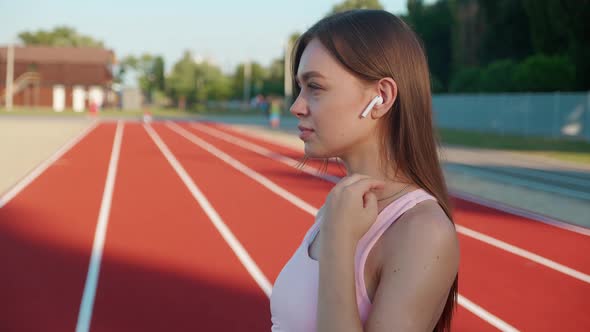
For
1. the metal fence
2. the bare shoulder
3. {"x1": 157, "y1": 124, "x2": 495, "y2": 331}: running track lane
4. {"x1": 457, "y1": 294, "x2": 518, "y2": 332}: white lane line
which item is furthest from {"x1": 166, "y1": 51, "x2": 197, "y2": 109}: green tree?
the bare shoulder

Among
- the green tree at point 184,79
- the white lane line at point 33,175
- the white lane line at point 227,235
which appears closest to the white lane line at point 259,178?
the white lane line at point 227,235

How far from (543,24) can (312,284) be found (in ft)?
141

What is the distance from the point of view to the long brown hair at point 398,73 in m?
1.70

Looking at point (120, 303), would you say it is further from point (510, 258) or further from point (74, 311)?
point (510, 258)

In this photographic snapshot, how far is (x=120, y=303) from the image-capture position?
236 inches

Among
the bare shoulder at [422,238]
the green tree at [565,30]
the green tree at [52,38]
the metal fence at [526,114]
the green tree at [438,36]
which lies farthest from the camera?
the green tree at [52,38]

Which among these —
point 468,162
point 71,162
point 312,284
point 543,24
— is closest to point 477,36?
point 543,24

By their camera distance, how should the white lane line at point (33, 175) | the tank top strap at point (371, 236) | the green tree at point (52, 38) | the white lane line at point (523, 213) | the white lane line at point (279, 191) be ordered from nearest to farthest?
the tank top strap at point (371, 236) < the white lane line at point (279, 191) < the white lane line at point (523, 213) < the white lane line at point (33, 175) < the green tree at point (52, 38)

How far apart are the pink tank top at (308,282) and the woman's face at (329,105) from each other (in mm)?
195

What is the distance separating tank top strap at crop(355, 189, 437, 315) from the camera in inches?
64.4

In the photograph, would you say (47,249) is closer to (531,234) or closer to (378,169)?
(531,234)

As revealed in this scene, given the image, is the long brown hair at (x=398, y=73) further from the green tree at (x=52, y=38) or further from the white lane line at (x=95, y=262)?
the green tree at (x=52, y=38)

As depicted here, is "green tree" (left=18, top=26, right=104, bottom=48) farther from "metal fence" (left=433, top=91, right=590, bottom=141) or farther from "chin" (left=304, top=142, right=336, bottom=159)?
"chin" (left=304, top=142, right=336, bottom=159)

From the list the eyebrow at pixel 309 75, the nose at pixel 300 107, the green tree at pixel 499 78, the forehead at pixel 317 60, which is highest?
the forehead at pixel 317 60
